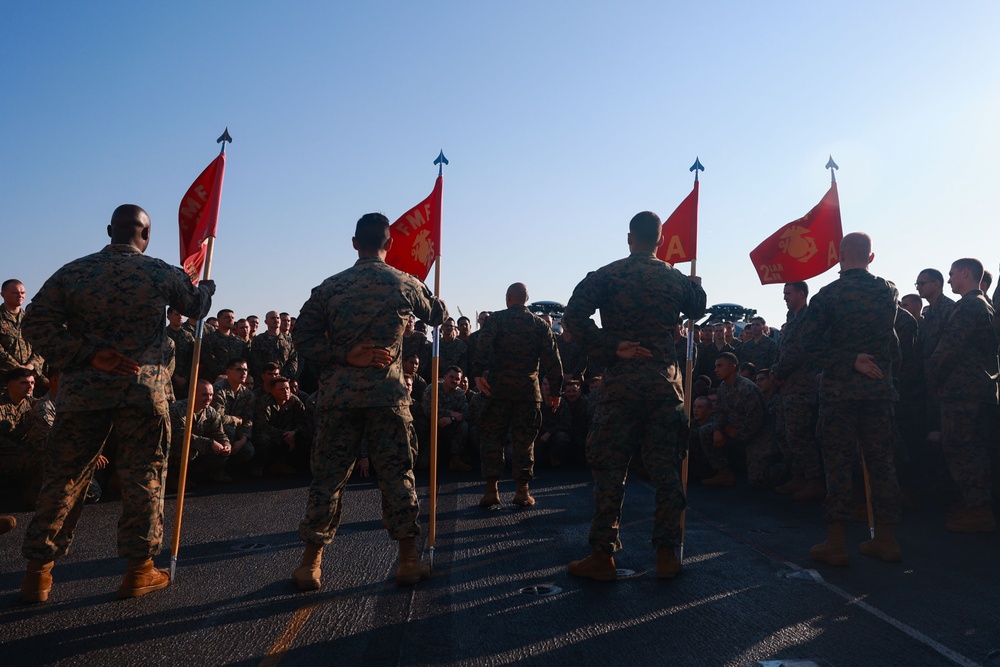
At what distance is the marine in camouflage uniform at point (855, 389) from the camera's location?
16.0ft

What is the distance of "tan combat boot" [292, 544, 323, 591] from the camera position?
4168mm

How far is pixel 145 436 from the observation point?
4.12m

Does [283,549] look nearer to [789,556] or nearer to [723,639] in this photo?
[723,639]

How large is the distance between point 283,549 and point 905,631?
13.1 ft

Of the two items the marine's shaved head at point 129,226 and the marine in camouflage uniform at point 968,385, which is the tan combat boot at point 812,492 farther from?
the marine's shaved head at point 129,226

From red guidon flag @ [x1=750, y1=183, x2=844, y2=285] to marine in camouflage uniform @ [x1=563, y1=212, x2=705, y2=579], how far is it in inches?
91.2

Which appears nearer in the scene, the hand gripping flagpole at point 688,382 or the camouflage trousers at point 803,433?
the hand gripping flagpole at point 688,382

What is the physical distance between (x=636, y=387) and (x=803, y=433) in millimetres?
4026

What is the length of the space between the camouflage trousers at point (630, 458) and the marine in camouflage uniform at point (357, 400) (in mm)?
1164

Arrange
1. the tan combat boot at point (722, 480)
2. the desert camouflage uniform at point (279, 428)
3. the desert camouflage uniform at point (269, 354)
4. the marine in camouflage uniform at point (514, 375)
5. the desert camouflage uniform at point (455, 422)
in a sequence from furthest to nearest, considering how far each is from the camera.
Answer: the desert camouflage uniform at point (269, 354) → the desert camouflage uniform at point (455, 422) → the desert camouflage uniform at point (279, 428) → the tan combat boot at point (722, 480) → the marine in camouflage uniform at point (514, 375)

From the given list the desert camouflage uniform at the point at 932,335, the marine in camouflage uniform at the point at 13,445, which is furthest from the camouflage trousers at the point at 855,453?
the marine in camouflage uniform at the point at 13,445

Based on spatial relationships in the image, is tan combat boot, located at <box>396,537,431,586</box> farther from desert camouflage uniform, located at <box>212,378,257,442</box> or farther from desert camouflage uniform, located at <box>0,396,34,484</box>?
desert camouflage uniform, located at <box>212,378,257,442</box>

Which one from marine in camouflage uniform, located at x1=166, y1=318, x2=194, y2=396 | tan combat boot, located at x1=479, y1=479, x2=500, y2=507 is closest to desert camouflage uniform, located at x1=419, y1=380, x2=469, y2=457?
tan combat boot, located at x1=479, y1=479, x2=500, y2=507

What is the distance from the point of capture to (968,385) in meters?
6.27
